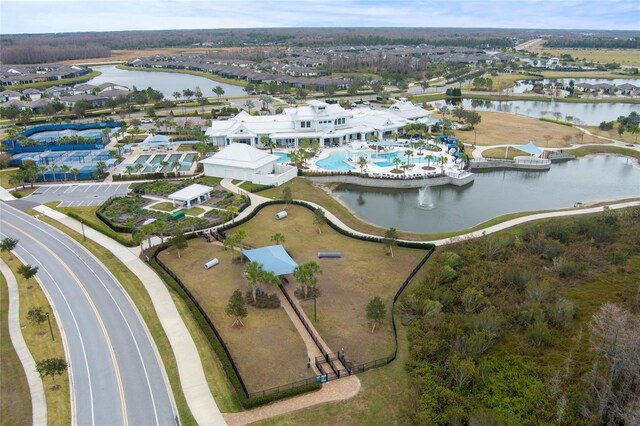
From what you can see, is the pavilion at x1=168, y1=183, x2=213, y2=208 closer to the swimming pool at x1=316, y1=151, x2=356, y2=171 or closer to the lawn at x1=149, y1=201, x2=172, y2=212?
the lawn at x1=149, y1=201, x2=172, y2=212

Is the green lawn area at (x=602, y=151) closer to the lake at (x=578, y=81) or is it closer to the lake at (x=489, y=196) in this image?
the lake at (x=489, y=196)

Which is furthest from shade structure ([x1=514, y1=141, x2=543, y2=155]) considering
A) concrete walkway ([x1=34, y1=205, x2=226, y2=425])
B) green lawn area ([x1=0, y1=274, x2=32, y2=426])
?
green lawn area ([x1=0, y1=274, x2=32, y2=426])

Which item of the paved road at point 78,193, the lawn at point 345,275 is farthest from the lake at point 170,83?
the lawn at point 345,275

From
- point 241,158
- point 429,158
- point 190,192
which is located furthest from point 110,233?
point 429,158

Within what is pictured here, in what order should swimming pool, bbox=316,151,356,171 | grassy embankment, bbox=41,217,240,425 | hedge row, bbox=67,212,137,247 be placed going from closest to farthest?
grassy embankment, bbox=41,217,240,425, hedge row, bbox=67,212,137,247, swimming pool, bbox=316,151,356,171

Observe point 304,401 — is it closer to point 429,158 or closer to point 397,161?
point 397,161

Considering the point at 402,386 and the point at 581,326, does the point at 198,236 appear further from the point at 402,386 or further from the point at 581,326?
the point at 581,326
